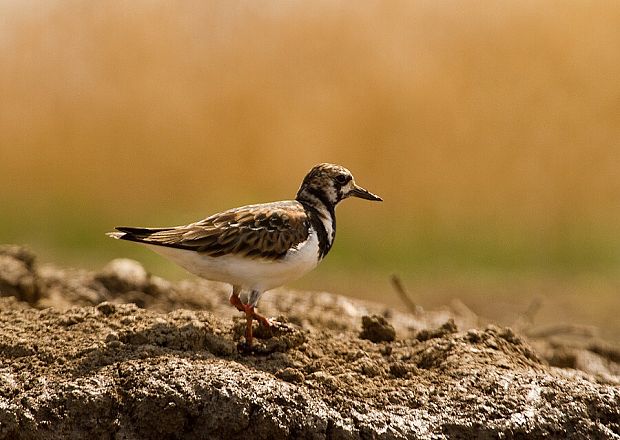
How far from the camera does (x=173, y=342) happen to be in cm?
625

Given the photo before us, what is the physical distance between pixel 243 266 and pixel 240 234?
0.67ft

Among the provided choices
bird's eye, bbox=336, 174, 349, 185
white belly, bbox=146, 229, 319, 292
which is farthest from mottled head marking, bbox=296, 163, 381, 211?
white belly, bbox=146, 229, 319, 292

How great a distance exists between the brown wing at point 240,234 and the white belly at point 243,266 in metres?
0.04

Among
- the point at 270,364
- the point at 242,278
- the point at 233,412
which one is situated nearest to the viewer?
the point at 233,412

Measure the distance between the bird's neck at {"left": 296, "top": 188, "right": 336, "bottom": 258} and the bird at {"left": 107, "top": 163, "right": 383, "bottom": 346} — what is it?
0.06m

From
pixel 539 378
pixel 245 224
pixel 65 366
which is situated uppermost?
pixel 245 224

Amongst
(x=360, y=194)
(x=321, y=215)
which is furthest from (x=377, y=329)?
(x=360, y=194)

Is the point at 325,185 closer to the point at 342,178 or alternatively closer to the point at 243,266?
the point at 342,178

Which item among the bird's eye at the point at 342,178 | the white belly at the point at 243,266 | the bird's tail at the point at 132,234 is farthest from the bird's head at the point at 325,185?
the bird's tail at the point at 132,234

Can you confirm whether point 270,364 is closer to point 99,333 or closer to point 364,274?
point 99,333

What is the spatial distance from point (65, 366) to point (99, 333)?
43cm

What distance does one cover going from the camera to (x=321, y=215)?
7262mm

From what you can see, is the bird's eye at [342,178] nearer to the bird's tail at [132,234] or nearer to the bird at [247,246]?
the bird at [247,246]

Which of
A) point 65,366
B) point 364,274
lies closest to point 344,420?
point 65,366
